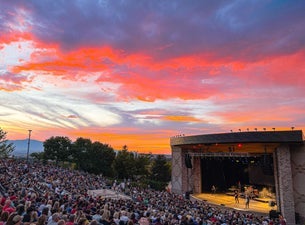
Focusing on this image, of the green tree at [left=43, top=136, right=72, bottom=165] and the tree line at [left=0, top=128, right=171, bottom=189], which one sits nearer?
the tree line at [left=0, top=128, right=171, bottom=189]

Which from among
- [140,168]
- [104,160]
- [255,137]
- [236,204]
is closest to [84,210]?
[255,137]

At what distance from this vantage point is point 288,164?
22.1 meters

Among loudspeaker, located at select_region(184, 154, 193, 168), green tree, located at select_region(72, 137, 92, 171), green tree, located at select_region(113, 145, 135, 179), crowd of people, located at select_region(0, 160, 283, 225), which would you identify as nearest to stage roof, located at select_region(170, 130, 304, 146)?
loudspeaker, located at select_region(184, 154, 193, 168)

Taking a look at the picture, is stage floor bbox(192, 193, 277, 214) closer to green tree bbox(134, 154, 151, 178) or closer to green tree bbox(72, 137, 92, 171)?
green tree bbox(134, 154, 151, 178)

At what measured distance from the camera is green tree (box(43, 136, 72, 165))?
55.6 meters

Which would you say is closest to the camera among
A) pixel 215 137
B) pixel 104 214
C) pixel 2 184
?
pixel 104 214

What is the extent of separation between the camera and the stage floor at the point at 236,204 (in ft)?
78.0

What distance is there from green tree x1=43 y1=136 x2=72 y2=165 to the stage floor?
110 ft

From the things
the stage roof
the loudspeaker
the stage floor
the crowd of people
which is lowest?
the stage floor

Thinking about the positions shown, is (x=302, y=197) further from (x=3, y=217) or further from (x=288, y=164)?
(x=3, y=217)

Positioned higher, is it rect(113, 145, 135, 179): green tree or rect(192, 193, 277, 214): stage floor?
rect(113, 145, 135, 179): green tree

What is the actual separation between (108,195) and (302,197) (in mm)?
15598

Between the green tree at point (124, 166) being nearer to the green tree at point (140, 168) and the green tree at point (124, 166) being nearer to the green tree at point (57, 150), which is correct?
the green tree at point (140, 168)

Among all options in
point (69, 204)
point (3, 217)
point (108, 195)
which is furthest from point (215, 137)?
point (3, 217)
